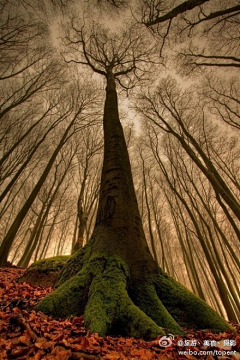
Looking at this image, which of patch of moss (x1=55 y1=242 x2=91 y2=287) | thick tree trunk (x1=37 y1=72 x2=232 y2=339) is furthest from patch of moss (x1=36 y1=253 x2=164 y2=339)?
patch of moss (x1=55 y1=242 x2=91 y2=287)

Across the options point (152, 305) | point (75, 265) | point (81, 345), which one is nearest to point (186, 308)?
point (152, 305)

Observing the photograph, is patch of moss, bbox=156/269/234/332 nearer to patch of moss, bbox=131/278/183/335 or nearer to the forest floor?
patch of moss, bbox=131/278/183/335

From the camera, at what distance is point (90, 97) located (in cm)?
1162

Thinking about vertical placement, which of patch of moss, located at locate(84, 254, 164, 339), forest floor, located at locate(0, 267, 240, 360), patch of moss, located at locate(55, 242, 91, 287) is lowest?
forest floor, located at locate(0, 267, 240, 360)

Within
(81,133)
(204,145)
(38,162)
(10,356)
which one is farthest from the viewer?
(38,162)

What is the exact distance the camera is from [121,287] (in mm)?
2029

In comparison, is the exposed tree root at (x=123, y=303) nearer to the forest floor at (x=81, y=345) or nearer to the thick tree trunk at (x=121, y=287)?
the thick tree trunk at (x=121, y=287)

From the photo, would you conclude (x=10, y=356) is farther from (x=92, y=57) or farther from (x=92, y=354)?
(x=92, y=57)

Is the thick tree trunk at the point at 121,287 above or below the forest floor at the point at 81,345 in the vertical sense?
above

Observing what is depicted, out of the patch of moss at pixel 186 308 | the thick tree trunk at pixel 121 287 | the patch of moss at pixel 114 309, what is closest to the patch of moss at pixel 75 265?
the thick tree trunk at pixel 121 287

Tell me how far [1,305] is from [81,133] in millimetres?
12077

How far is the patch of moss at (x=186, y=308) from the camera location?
2.09 metres

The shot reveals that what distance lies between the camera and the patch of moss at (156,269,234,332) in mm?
2092

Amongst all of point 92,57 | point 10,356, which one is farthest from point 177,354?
point 92,57
